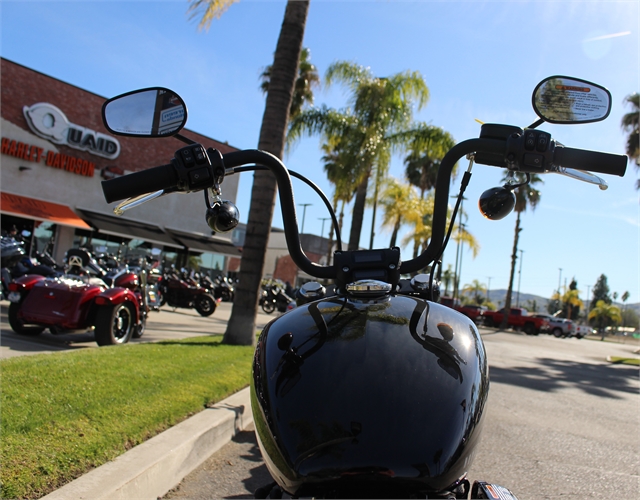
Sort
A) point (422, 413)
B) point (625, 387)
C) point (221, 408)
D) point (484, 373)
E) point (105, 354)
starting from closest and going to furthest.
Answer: point (422, 413) < point (484, 373) < point (221, 408) < point (105, 354) < point (625, 387)

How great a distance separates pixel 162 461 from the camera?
3.14 meters

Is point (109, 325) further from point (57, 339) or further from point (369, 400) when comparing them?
point (369, 400)

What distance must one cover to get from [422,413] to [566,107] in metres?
1.38

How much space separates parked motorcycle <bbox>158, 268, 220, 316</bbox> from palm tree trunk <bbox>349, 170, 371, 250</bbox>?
14.9ft

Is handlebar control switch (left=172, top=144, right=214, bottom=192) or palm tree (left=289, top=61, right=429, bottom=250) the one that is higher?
palm tree (left=289, top=61, right=429, bottom=250)

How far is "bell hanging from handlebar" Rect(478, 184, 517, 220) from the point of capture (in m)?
1.95

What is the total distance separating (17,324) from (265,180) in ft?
14.1

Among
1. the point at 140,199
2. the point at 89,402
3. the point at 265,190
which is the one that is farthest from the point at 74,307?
the point at 140,199

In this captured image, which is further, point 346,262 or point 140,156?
point 140,156

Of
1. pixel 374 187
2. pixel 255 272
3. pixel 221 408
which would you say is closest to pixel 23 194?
pixel 374 187

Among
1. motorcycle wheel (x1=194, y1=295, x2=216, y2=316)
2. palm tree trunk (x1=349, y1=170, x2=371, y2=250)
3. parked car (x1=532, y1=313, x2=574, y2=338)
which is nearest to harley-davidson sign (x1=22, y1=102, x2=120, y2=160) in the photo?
motorcycle wheel (x1=194, y1=295, x2=216, y2=316)

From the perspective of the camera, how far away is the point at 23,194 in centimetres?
2030

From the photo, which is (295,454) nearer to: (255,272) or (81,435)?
(81,435)

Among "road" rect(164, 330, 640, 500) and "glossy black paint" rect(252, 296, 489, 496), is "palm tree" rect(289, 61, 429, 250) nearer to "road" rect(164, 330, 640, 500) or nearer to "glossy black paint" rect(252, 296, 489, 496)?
"road" rect(164, 330, 640, 500)
